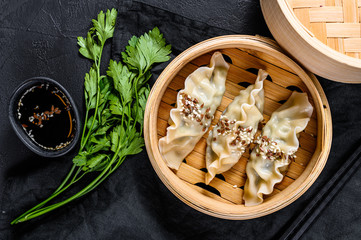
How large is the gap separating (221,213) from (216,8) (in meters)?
1.45

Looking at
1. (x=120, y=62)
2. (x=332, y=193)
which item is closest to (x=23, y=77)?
(x=120, y=62)

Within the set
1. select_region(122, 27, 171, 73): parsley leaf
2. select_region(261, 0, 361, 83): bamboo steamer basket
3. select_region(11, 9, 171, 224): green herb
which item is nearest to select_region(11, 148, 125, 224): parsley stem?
select_region(11, 9, 171, 224): green herb

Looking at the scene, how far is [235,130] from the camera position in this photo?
2.29m

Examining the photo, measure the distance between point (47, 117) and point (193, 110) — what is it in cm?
103

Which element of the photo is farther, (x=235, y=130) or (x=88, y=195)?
(x=88, y=195)

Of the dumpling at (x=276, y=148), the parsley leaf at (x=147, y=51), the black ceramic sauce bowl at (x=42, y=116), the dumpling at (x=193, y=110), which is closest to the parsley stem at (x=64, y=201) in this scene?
the black ceramic sauce bowl at (x=42, y=116)

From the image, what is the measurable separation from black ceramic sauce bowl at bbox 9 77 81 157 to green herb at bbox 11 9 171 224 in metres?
0.11

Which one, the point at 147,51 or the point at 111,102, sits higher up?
the point at 147,51

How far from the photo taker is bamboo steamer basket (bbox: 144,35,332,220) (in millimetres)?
2047

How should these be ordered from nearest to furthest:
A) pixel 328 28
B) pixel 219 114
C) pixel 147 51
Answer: pixel 328 28, pixel 147 51, pixel 219 114

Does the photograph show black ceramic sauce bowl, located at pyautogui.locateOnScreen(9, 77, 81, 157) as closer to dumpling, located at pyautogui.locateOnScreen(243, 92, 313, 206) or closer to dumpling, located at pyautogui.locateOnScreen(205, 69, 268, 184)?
dumpling, located at pyautogui.locateOnScreen(205, 69, 268, 184)

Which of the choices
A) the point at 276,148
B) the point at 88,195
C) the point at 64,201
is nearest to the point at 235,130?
the point at 276,148

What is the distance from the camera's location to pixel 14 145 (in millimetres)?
2434

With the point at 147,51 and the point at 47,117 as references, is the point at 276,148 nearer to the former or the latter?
the point at 147,51
